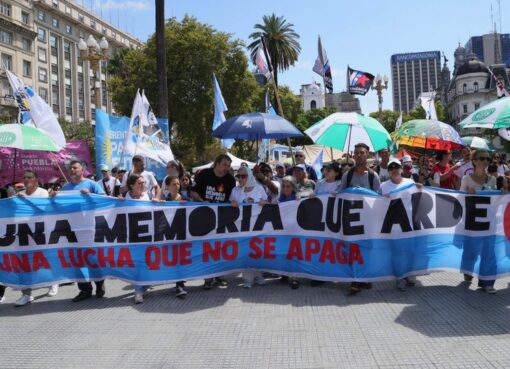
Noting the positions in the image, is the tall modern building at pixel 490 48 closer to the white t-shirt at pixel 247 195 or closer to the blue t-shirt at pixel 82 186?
the white t-shirt at pixel 247 195

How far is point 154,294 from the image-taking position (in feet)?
19.9

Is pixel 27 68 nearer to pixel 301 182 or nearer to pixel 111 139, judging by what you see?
pixel 111 139

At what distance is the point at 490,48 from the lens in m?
138

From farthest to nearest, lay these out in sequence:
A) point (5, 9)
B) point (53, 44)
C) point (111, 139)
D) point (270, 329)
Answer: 1. point (53, 44)
2. point (5, 9)
3. point (111, 139)
4. point (270, 329)

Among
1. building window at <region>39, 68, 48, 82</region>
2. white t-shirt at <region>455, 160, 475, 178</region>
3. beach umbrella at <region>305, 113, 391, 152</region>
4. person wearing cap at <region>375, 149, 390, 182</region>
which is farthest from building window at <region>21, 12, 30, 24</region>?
white t-shirt at <region>455, 160, 475, 178</region>

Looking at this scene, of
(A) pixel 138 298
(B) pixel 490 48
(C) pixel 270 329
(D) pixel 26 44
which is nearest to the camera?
(C) pixel 270 329

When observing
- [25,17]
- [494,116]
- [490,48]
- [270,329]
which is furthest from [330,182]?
[490,48]

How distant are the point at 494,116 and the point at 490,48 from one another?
153189 millimetres

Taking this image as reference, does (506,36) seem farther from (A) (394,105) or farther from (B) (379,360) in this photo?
(B) (379,360)

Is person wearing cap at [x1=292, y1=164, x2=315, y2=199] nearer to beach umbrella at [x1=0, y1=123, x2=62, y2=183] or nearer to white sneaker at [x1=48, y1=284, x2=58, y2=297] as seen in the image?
beach umbrella at [x1=0, y1=123, x2=62, y2=183]

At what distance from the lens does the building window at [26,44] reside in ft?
172

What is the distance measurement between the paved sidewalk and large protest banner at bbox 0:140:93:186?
472cm

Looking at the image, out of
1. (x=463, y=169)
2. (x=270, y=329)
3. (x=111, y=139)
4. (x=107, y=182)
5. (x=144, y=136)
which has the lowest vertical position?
(x=270, y=329)

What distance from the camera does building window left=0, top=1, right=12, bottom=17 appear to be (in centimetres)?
4959
